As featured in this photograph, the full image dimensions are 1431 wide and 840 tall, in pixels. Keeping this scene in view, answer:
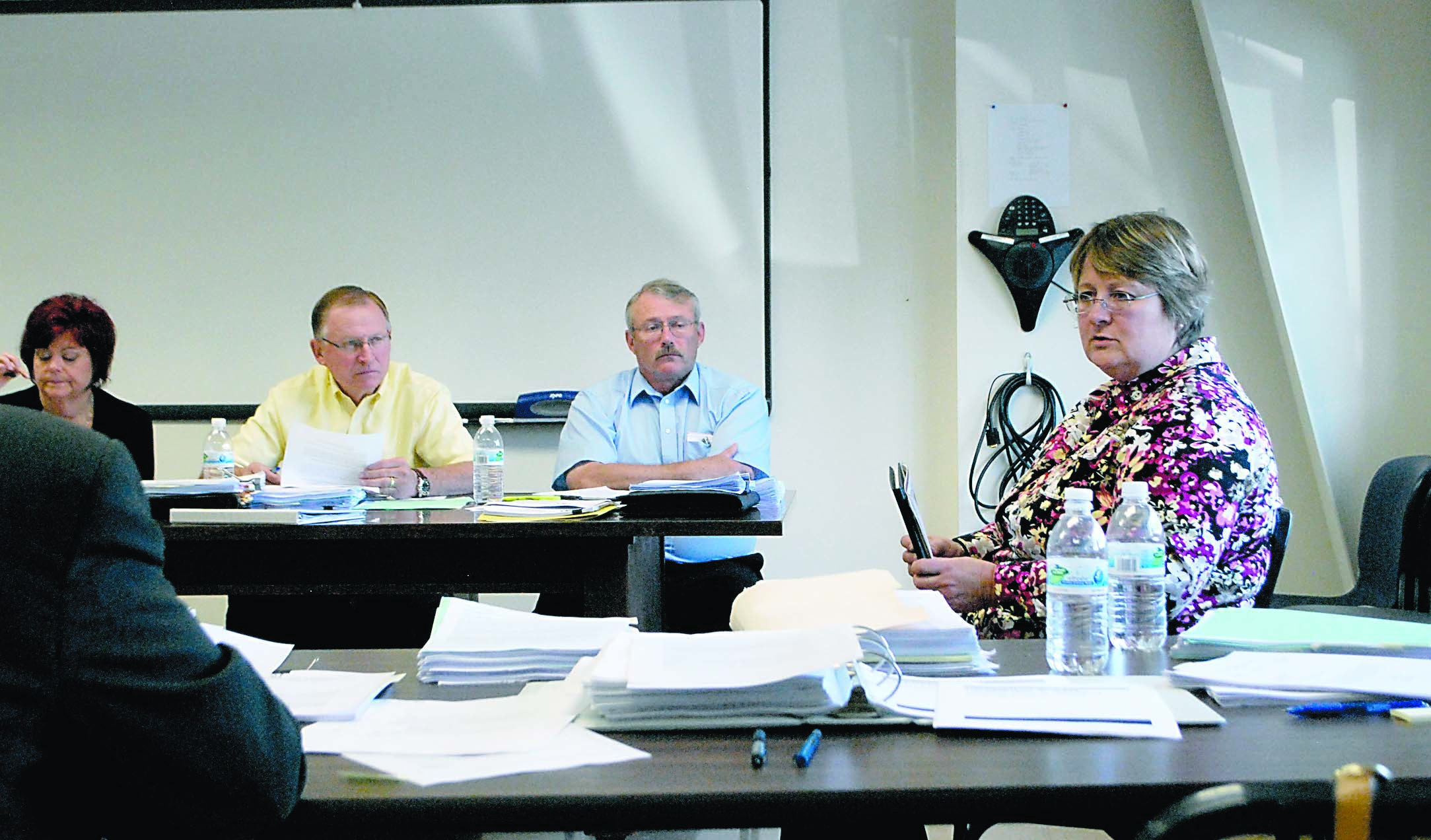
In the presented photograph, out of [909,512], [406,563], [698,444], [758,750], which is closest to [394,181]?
[698,444]

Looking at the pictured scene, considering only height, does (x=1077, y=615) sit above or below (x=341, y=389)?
below

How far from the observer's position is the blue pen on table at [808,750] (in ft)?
3.32

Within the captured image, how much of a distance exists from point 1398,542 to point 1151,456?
1277 mm

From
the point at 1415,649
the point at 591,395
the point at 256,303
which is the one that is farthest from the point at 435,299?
the point at 1415,649

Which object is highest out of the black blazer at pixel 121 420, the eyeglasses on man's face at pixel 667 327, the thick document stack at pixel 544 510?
the eyeglasses on man's face at pixel 667 327

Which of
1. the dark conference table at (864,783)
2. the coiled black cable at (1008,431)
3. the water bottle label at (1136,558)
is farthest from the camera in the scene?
the coiled black cable at (1008,431)

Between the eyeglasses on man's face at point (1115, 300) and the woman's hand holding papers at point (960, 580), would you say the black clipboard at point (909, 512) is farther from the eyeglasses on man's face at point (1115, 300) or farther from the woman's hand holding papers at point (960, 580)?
the eyeglasses on man's face at point (1115, 300)

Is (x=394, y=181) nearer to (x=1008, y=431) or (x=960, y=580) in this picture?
(x=1008, y=431)

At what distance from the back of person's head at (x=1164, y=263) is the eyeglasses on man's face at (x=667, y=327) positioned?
4.85ft

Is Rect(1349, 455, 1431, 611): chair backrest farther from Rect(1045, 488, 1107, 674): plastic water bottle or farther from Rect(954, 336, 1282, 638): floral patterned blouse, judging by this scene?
Rect(1045, 488, 1107, 674): plastic water bottle

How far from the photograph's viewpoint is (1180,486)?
1.78 meters

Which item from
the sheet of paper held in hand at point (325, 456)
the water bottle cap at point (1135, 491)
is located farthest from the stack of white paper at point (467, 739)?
the sheet of paper held in hand at point (325, 456)

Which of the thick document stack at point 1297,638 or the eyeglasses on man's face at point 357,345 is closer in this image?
the thick document stack at point 1297,638

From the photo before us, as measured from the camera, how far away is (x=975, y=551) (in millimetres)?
2312
